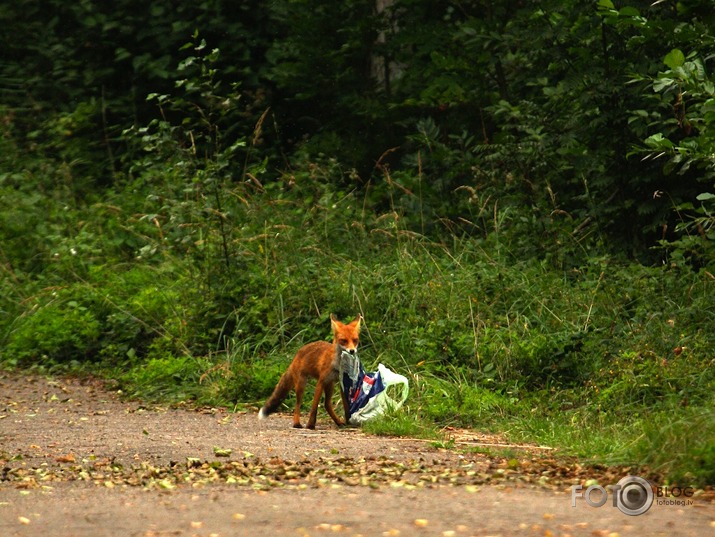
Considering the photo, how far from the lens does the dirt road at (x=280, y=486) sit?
5120mm

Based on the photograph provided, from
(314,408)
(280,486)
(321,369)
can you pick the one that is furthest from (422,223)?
(280,486)

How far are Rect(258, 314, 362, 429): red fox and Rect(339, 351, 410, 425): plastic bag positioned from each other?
0.18ft

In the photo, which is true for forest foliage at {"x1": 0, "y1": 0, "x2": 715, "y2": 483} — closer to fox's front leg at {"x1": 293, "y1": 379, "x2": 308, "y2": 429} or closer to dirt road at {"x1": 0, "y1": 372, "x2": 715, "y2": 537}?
dirt road at {"x1": 0, "y1": 372, "x2": 715, "y2": 537}

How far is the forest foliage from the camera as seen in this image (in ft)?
30.2

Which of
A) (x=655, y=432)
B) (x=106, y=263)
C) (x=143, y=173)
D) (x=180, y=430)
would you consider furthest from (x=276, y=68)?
(x=655, y=432)

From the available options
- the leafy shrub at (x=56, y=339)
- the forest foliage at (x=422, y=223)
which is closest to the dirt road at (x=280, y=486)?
the forest foliage at (x=422, y=223)

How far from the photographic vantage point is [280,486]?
20.1 feet

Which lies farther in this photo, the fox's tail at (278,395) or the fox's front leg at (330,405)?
the fox's tail at (278,395)

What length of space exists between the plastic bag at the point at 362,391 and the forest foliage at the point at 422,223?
16.4 inches

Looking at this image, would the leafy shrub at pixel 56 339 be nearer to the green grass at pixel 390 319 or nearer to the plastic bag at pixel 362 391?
the green grass at pixel 390 319

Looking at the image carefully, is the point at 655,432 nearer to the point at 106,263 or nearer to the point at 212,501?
the point at 212,501

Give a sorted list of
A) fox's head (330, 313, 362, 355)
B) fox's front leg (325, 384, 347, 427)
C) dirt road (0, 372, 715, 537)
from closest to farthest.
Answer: dirt road (0, 372, 715, 537) < fox's head (330, 313, 362, 355) < fox's front leg (325, 384, 347, 427)

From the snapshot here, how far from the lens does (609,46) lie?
1227 cm

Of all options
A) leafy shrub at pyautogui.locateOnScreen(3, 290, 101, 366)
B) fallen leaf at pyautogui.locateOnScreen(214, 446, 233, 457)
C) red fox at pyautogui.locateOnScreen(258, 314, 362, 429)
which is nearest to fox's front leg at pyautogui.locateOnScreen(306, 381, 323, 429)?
red fox at pyautogui.locateOnScreen(258, 314, 362, 429)
